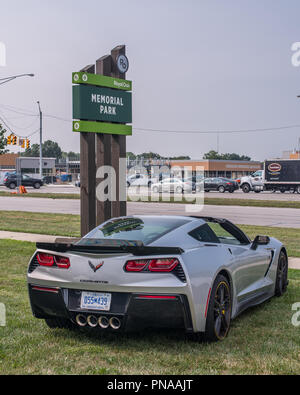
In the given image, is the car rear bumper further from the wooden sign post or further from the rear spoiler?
the wooden sign post

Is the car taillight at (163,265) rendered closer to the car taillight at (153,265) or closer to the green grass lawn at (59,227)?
→ the car taillight at (153,265)

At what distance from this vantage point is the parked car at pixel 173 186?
4869 cm

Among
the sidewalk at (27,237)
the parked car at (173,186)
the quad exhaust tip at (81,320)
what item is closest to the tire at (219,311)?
the quad exhaust tip at (81,320)

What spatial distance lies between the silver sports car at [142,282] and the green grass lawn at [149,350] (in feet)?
0.72

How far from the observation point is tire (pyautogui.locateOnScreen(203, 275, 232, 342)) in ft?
18.0

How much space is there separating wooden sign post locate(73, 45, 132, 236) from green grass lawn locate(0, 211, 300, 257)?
4.36 m

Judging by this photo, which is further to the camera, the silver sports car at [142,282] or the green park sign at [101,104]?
the green park sign at [101,104]

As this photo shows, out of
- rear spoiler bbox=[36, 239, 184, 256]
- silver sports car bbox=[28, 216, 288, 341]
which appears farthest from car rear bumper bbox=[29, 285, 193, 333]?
rear spoiler bbox=[36, 239, 184, 256]

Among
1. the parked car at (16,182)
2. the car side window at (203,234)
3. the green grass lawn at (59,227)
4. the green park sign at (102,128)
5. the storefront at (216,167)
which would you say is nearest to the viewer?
the car side window at (203,234)

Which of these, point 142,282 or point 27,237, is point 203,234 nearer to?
point 142,282

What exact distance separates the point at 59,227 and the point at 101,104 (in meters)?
8.05

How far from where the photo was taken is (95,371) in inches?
189
